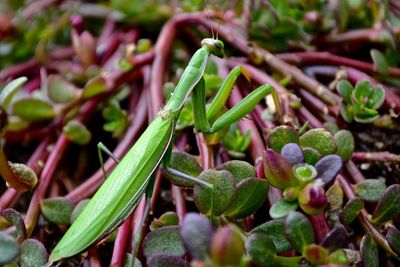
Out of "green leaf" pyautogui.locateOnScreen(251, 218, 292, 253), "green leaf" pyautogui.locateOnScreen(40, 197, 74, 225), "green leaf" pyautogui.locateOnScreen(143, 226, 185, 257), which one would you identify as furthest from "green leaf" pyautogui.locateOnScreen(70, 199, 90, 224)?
"green leaf" pyautogui.locateOnScreen(251, 218, 292, 253)

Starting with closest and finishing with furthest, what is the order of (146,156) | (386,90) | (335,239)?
1. (335,239)
2. (146,156)
3. (386,90)

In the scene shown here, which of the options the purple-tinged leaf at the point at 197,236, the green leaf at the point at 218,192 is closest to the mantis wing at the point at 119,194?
the green leaf at the point at 218,192

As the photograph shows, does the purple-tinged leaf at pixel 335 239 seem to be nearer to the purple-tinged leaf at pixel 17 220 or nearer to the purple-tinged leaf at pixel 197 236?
the purple-tinged leaf at pixel 197 236

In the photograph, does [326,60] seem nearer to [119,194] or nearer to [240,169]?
[240,169]

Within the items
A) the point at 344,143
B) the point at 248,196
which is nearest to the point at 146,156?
the point at 248,196

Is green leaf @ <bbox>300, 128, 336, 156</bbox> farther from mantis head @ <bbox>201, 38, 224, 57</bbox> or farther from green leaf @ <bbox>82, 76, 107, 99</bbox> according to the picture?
green leaf @ <bbox>82, 76, 107, 99</bbox>
